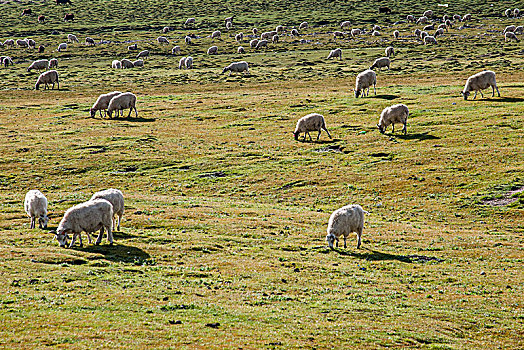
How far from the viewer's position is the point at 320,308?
17375 mm

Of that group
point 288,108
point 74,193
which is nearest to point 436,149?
point 288,108

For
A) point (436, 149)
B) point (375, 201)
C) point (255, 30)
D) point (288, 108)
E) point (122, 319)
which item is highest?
point (255, 30)

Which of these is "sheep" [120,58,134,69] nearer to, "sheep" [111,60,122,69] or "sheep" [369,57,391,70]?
"sheep" [111,60,122,69]

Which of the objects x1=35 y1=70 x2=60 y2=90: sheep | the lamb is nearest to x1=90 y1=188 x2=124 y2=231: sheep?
the lamb

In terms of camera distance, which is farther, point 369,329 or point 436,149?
point 436,149

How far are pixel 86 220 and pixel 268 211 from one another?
40.1 feet

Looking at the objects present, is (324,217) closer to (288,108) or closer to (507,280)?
(507,280)

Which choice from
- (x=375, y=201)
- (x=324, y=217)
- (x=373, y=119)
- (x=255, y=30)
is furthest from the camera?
(x=255, y=30)

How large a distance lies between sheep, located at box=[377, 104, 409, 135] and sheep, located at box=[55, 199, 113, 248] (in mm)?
28951

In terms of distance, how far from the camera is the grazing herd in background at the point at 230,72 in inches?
891

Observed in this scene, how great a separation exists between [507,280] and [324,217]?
11.6 m

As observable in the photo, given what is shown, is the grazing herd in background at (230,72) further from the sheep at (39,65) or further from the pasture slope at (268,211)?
the pasture slope at (268,211)

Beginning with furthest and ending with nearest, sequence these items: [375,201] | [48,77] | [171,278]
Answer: [48,77]
[375,201]
[171,278]

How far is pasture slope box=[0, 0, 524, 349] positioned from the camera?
1598 cm
